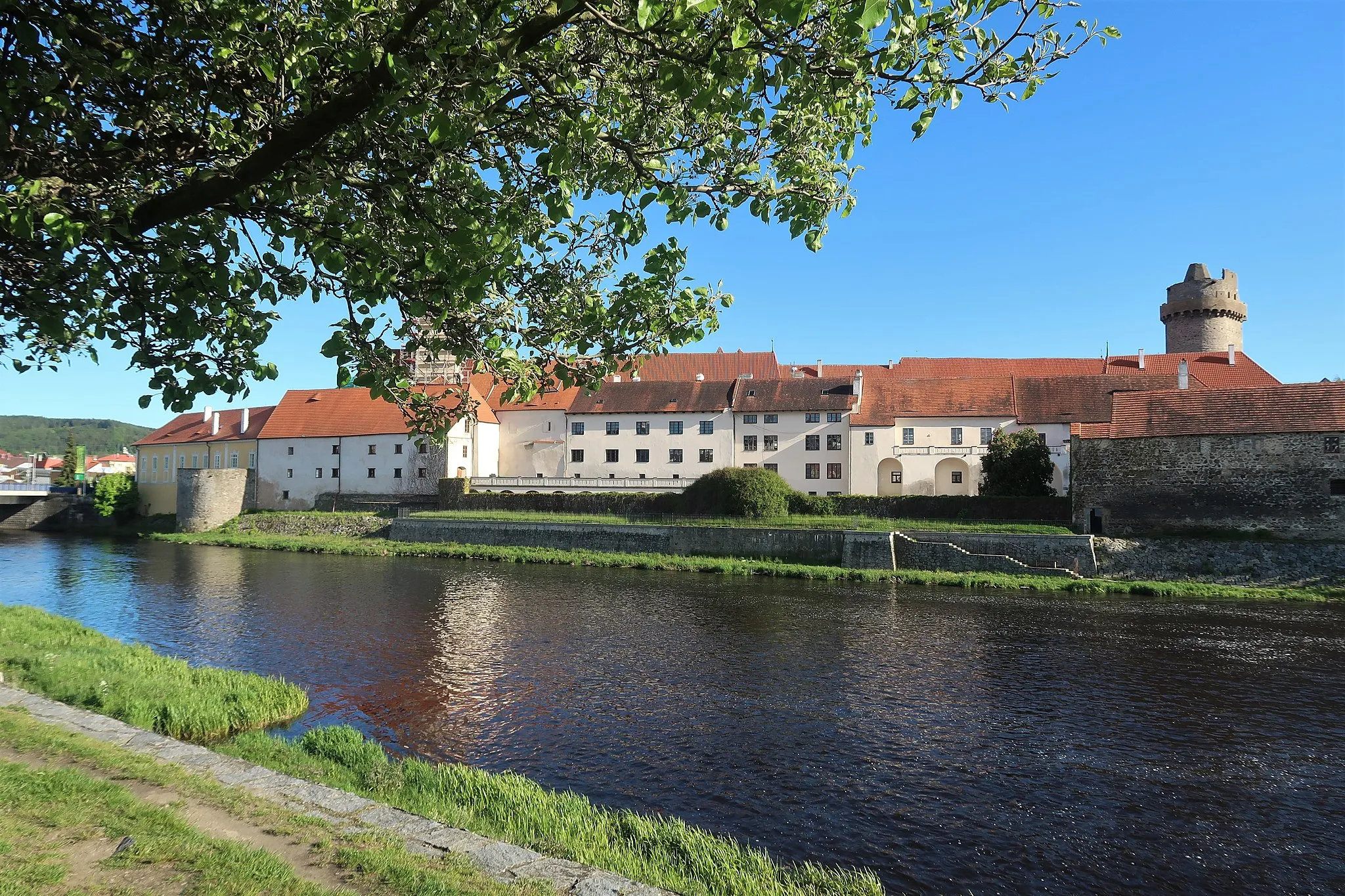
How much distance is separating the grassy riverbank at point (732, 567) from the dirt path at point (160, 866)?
87.8ft

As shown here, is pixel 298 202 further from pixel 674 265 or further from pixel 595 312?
pixel 674 265

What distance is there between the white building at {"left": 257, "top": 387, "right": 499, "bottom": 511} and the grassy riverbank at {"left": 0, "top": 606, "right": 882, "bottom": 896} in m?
39.6

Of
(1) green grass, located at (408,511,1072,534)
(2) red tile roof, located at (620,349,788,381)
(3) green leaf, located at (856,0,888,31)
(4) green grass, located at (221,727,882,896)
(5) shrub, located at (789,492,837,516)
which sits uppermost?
(2) red tile roof, located at (620,349,788,381)

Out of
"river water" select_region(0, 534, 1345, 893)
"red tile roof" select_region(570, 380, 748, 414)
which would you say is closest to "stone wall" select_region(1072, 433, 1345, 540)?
"river water" select_region(0, 534, 1345, 893)

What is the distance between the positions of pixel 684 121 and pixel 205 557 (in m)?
42.6

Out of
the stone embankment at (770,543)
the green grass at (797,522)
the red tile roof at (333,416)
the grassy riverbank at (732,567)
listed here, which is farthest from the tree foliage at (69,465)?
the green grass at (797,522)

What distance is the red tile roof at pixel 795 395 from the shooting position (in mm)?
50938

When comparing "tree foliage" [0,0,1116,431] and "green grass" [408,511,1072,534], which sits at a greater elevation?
"tree foliage" [0,0,1116,431]

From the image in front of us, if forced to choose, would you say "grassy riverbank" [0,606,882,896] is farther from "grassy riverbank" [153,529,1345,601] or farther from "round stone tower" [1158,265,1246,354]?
"round stone tower" [1158,265,1246,354]

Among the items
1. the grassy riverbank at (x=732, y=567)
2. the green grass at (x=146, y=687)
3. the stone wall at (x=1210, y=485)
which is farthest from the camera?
the stone wall at (x=1210, y=485)

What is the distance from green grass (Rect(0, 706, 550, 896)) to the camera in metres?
5.13

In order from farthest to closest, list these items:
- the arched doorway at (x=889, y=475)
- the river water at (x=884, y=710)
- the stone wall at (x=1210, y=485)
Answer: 1. the arched doorway at (x=889, y=475)
2. the stone wall at (x=1210, y=485)
3. the river water at (x=884, y=710)

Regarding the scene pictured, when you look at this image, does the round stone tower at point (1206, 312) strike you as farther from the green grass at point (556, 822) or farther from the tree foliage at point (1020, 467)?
the green grass at point (556, 822)

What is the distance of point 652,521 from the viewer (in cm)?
4088
